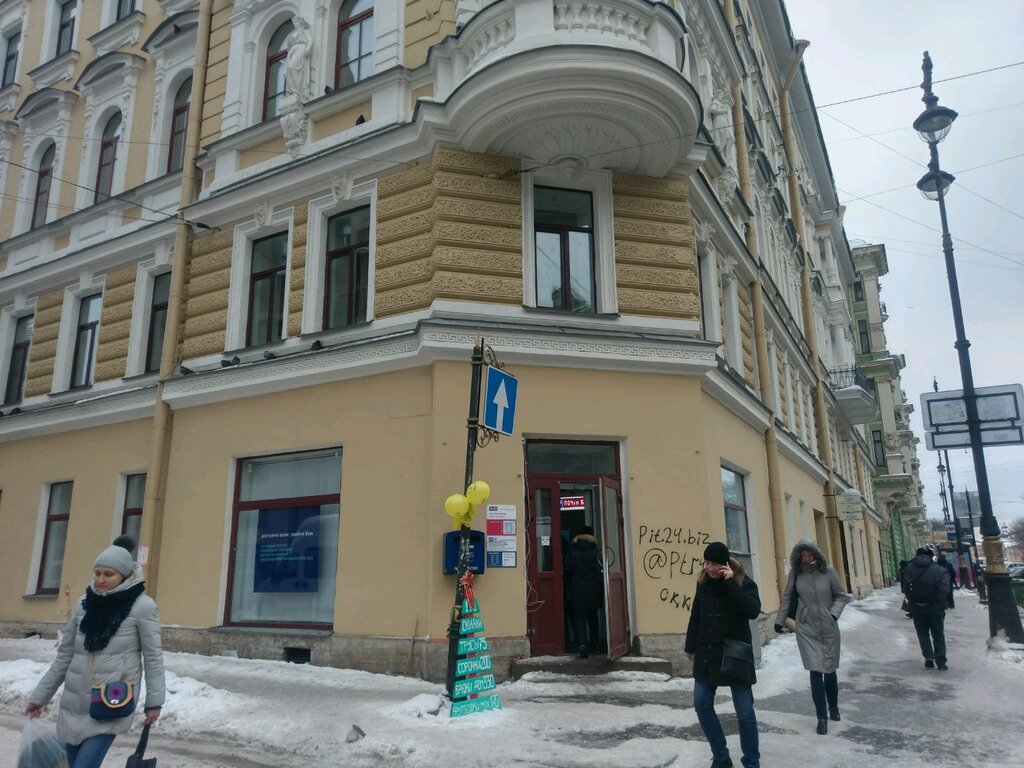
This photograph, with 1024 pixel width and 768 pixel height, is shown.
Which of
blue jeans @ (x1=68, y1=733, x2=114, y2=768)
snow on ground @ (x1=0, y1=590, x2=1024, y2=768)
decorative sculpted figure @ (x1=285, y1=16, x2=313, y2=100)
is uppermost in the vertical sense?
decorative sculpted figure @ (x1=285, y1=16, x2=313, y2=100)

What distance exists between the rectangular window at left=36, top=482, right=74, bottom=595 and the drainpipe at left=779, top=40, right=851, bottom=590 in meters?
20.6

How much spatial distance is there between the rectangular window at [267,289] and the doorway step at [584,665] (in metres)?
6.68

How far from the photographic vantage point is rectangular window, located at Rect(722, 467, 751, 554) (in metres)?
12.7

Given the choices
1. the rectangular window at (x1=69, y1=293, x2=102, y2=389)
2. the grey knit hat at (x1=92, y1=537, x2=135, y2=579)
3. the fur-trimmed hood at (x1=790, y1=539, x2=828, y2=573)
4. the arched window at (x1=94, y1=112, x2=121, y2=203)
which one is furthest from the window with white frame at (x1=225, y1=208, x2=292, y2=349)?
the fur-trimmed hood at (x1=790, y1=539, x2=828, y2=573)

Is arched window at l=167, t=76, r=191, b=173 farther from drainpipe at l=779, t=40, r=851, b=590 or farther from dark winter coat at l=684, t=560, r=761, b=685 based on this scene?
drainpipe at l=779, t=40, r=851, b=590

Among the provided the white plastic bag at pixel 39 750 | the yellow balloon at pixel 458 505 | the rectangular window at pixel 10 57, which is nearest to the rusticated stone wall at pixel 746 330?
the yellow balloon at pixel 458 505

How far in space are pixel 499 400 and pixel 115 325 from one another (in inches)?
395

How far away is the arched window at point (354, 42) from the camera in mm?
12438

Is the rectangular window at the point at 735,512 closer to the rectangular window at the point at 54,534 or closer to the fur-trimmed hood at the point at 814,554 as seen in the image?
the fur-trimmed hood at the point at 814,554

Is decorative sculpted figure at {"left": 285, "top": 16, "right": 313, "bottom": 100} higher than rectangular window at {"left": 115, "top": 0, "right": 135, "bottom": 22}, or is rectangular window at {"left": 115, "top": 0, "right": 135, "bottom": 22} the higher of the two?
rectangular window at {"left": 115, "top": 0, "right": 135, "bottom": 22}

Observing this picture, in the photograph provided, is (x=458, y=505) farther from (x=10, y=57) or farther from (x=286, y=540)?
(x=10, y=57)

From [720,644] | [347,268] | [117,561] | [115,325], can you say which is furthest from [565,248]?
[115,325]

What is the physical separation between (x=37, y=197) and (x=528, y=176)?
13.2m

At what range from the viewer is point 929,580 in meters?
10.6
